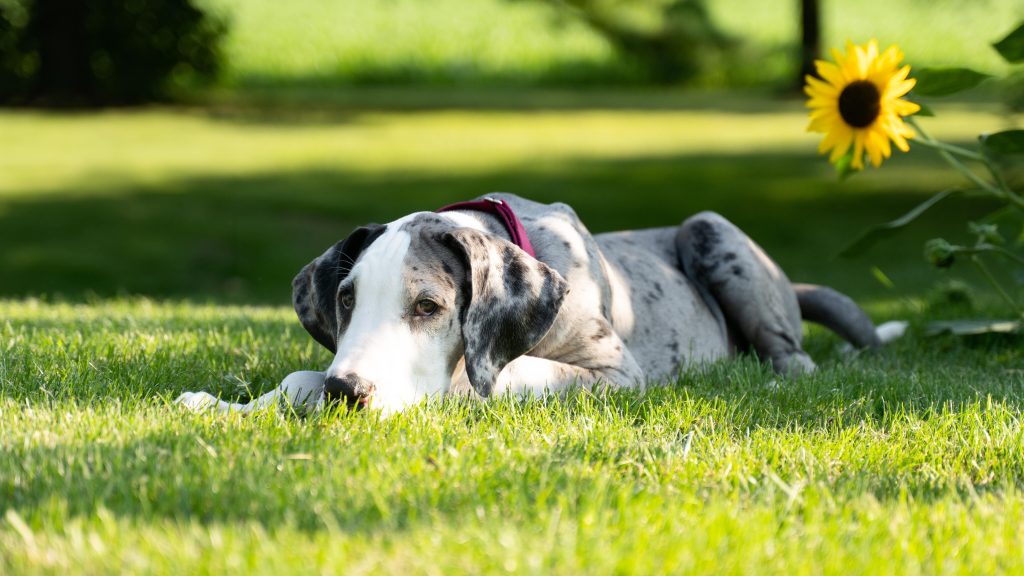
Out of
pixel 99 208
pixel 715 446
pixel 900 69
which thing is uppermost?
pixel 900 69

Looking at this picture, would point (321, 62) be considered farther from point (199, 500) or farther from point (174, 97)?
point (199, 500)

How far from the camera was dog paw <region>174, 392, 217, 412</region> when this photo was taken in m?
4.11

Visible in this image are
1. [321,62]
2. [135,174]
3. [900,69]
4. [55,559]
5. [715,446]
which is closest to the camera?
[55,559]

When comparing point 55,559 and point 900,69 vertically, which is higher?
point 900,69

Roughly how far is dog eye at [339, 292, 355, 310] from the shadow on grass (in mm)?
7472

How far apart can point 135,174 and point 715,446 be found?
47.6ft

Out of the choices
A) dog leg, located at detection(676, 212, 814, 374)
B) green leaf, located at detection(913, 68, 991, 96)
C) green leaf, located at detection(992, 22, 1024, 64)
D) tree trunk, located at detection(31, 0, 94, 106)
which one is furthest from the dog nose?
tree trunk, located at detection(31, 0, 94, 106)

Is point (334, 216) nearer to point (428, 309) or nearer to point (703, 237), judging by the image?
point (703, 237)

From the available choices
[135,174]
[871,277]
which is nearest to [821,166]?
[871,277]

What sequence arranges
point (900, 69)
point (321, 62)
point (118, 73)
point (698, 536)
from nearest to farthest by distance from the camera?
1. point (698, 536)
2. point (900, 69)
3. point (118, 73)
4. point (321, 62)

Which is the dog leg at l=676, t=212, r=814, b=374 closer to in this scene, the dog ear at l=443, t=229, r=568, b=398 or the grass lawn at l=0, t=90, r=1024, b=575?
the grass lawn at l=0, t=90, r=1024, b=575

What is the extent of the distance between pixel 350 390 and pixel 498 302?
0.72 m

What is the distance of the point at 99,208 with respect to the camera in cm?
1463

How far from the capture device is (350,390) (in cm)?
391
